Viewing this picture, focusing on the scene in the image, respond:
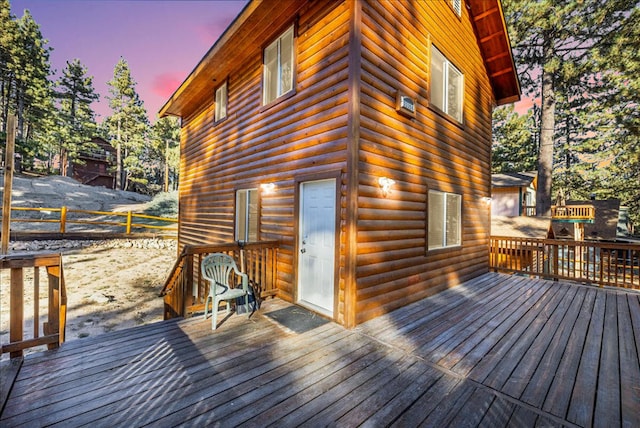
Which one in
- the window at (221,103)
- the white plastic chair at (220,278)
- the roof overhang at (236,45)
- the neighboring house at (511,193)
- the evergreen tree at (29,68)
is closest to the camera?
the white plastic chair at (220,278)

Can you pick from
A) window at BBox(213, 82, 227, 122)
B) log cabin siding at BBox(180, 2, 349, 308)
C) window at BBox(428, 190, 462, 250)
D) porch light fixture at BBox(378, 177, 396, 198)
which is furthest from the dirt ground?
window at BBox(428, 190, 462, 250)

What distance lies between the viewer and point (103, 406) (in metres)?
1.99

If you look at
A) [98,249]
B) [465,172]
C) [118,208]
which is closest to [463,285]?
[465,172]

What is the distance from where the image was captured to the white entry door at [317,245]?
387 cm

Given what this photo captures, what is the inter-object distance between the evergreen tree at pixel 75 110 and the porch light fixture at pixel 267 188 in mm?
27890

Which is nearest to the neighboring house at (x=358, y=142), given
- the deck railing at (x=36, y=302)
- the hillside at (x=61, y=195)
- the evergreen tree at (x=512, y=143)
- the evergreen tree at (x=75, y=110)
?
the deck railing at (x=36, y=302)

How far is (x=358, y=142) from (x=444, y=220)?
10.0ft

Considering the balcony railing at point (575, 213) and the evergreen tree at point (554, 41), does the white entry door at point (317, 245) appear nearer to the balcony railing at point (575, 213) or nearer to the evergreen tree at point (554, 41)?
the evergreen tree at point (554, 41)

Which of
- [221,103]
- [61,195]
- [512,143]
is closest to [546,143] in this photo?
[512,143]

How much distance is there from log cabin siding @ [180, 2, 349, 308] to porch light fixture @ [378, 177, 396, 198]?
0.66 metres

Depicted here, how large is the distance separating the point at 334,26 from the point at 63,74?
3488cm

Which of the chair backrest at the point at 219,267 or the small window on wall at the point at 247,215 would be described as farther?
the small window on wall at the point at 247,215

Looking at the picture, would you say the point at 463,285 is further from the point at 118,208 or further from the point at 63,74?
the point at 63,74

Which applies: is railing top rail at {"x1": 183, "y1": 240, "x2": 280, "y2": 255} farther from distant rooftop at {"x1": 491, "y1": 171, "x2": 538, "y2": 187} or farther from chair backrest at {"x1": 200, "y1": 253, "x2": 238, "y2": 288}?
distant rooftop at {"x1": 491, "y1": 171, "x2": 538, "y2": 187}
